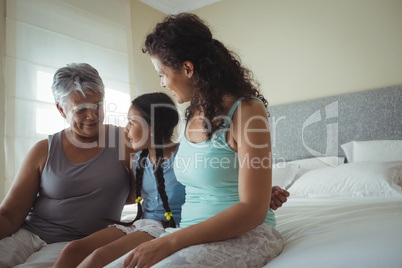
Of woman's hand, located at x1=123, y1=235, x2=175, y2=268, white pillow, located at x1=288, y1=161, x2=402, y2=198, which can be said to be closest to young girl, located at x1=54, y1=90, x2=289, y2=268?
woman's hand, located at x1=123, y1=235, x2=175, y2=268

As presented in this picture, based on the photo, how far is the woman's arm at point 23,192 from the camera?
4.51 ft

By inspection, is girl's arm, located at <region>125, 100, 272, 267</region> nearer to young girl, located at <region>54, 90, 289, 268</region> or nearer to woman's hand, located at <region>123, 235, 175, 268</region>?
woman's hand, located at <region>123, 235, 175, 268</region>

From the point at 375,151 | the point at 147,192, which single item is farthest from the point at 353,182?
the point at 147,192

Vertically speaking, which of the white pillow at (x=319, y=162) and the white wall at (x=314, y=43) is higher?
the white wall at (x=314, y=43)

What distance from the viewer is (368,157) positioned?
264 cm

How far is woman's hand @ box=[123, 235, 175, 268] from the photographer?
86 centimetres

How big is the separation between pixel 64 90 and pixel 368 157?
2212 millimetres

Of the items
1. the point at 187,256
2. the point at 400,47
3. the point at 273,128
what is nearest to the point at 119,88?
the point at 273,128

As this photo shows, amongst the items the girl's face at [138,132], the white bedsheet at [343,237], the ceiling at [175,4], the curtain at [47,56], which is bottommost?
the white bedsheet at [343,237]

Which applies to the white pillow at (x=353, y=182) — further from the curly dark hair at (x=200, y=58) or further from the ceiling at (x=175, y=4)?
the ceiling at (x=175, y=4)

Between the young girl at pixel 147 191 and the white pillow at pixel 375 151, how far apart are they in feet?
5.64

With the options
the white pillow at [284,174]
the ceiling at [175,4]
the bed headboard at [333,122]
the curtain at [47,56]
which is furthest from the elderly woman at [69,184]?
the ceiling at [175,4]

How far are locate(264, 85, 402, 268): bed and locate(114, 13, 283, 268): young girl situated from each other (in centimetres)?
13

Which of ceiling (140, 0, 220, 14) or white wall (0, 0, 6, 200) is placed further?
ceiling (140, 0, 220, 14)
